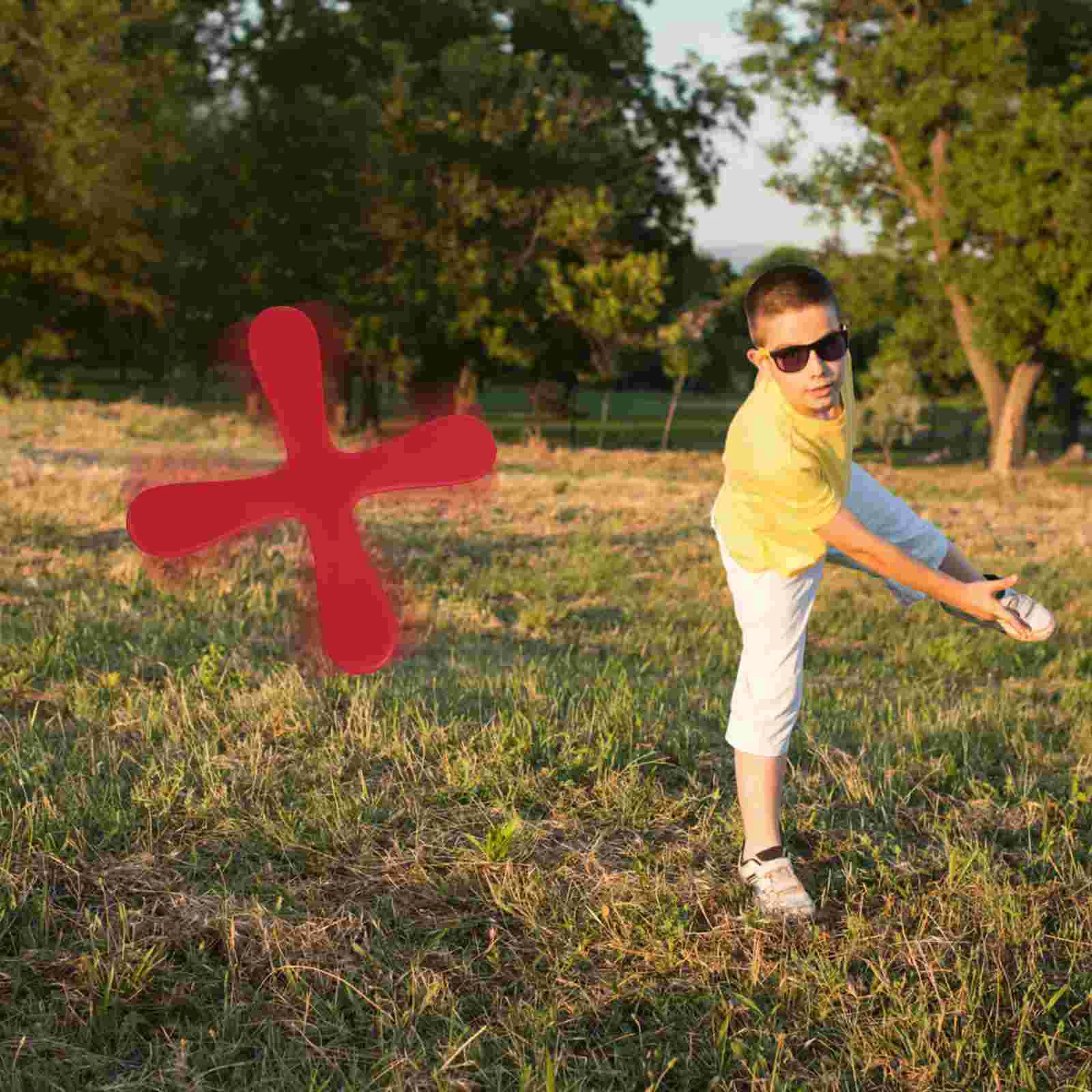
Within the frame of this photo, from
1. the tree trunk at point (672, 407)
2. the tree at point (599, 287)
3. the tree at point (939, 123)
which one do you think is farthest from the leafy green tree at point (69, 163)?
the tree at point (939, 123)

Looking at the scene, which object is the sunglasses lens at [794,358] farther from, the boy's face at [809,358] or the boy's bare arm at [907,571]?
the boy's bare arm at [907,571]

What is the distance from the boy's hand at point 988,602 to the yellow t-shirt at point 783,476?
1.28 feet

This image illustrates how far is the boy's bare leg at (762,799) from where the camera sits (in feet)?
11.1

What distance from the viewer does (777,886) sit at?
3.28 m

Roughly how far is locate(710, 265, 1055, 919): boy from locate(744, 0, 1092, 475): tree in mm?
23622

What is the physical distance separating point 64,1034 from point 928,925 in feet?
7.05

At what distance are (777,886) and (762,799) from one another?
9.3 inches

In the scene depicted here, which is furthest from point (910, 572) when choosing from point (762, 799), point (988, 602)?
point (762, 799)

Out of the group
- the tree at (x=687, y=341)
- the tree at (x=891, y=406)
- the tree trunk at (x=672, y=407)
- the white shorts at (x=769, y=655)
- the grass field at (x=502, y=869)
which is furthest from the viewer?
the tree at (x=891, y=406)

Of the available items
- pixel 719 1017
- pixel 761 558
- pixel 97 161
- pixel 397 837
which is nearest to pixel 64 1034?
pixel 397 837

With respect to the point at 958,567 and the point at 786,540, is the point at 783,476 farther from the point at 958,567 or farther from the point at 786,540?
the point at 958,567

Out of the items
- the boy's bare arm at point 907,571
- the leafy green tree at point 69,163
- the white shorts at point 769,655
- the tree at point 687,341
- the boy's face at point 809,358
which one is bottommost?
the white shorts at point 769,655

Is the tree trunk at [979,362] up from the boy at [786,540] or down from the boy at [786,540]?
up

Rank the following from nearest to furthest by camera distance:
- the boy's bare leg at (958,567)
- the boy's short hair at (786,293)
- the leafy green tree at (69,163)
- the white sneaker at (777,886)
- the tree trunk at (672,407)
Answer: the boy's short hair at (786,293), the white sneaker at (777,886), the boy's bare leg at (958,567), the tree trunk at (672,407), the leafy green tree at (69,163)
